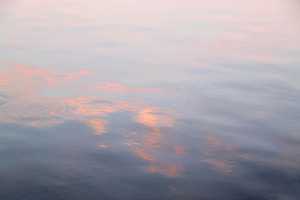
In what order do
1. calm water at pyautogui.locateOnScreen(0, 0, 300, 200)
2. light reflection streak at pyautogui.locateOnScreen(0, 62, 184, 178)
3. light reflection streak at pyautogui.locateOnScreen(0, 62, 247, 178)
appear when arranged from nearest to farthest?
calm water at pyautogui.locateOnScreen(0, 0, 300, 200)
light reflection streak at pyautogui.locateOnScreen(0, 62, 247, 178)
light reflection streak at pyautogui.locateOnScreen(0, 62, 184, 178)

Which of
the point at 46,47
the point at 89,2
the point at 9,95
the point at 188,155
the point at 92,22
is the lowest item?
the point at 188,155

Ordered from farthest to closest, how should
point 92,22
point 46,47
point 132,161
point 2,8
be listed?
point 2,8 < point 92,22 < point 46,47 < point 132,161

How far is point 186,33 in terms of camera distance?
20.8 feet

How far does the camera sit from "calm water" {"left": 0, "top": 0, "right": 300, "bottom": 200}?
237cm

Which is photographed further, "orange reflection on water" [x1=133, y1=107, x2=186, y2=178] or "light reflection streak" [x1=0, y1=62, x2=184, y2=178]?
"light reflection streak" [x1=0, y1=62, x2=184, y2=178]

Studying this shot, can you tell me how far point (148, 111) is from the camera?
137 inches

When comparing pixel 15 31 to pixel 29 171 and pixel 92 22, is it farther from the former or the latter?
pixel 29 171

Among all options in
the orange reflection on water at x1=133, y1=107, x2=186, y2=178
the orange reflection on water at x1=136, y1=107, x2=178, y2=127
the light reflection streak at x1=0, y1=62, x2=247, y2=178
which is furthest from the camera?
the orange reflection on water at x1=136, y1=107, x2=178, y2=127

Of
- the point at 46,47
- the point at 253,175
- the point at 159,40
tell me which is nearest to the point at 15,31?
the point at 46,47

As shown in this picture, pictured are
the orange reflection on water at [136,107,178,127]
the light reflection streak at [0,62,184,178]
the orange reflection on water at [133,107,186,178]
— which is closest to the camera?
the orange reflection on water at [133,107,186,178]

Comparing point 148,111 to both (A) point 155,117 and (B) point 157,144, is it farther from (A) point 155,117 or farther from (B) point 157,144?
(B) point 157,144

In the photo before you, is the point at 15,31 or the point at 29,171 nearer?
the point at 29,171

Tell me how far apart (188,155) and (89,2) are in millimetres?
7335

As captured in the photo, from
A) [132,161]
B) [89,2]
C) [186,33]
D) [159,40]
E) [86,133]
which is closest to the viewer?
[132,161]
